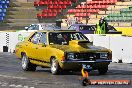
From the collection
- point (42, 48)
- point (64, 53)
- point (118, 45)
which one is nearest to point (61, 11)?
point (118, 45)

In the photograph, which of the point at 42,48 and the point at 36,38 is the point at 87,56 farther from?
the point at 36,38

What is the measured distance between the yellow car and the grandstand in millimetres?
29916

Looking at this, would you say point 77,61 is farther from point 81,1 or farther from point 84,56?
point 81,1

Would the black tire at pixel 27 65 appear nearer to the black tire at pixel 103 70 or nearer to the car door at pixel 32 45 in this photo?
the car door at pixel 32 45

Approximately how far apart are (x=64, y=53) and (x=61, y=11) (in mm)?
38838

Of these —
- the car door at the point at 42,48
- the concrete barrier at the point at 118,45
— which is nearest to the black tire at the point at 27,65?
the car door at the point at 42,48

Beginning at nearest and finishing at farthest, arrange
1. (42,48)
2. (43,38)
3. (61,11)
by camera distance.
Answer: (42,48), (43,38), (61,11)

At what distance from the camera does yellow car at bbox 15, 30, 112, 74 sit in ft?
49.2

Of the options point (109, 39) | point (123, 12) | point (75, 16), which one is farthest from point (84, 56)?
point (75, 16)

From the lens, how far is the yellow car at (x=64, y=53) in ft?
49.2

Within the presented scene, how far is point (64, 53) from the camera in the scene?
14906mm

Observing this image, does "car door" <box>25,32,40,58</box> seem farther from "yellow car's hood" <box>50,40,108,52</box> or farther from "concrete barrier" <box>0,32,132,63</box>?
"concrete barrier" <box>0,32,132,63</box>

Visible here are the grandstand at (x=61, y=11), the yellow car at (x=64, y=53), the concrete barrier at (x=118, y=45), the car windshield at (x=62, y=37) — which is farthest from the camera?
the grandstand at (x=61, y=11)

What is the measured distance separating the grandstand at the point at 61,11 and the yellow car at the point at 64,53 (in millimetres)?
29916
